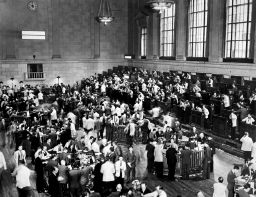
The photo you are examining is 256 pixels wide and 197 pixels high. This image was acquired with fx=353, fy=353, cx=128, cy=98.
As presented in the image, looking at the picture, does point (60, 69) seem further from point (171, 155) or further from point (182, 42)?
point (171, 155)

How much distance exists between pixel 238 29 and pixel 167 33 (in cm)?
913

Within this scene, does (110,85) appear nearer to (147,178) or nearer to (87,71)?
(87,71)

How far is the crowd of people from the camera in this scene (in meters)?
11.1

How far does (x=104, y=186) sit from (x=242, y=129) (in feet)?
22.5

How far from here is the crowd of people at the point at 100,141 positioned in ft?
36.3

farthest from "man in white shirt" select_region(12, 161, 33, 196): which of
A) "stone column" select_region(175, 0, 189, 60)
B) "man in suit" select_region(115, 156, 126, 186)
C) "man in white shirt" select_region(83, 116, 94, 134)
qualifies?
"stone column" select_region(175, 0, 189, 60)

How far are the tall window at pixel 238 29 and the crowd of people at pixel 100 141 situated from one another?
2.81m

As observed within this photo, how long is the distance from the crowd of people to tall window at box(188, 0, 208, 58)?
109 inches

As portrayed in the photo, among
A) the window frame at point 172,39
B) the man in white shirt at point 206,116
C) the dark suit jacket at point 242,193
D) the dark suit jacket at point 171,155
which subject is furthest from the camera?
the window frame at point 172,39

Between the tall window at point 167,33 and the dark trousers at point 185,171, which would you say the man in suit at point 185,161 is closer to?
the dark trousers at point 185,171

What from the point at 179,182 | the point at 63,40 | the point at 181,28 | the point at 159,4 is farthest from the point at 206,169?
the point at 63,40

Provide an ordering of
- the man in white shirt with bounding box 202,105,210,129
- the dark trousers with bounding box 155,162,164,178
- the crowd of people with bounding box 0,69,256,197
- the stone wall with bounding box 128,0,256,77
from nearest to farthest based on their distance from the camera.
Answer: the crowd of people with bounding box 0,69,256,197
the dark trousers with bounding box 155,162,164,178
the man in white shirt with bounding box 202,105,210,129
the stone wall with bounding box 128,0,256,77

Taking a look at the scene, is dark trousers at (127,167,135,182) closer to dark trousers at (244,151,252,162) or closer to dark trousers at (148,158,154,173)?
dark trousers at (148,158,154,173)

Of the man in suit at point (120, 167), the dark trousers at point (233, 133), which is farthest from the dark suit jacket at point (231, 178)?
the dark trousers at point (233, 133)
